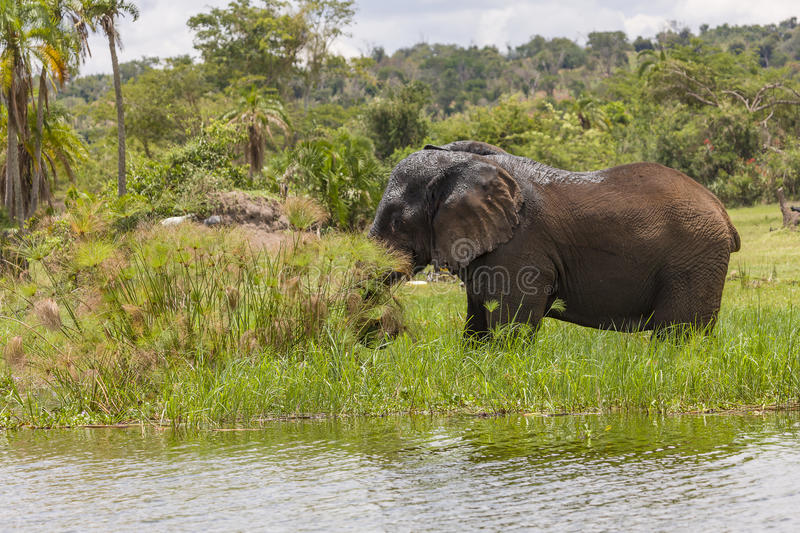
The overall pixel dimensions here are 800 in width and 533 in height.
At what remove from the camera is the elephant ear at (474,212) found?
8.28 meters

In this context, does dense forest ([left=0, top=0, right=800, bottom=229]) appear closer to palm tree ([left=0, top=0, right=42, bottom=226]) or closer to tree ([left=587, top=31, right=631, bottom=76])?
palm tree ([left=0, top=0, right=42, bottom=226])

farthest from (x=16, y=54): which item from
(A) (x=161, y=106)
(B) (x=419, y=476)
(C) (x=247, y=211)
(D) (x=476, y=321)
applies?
(B) (x=419, y=476)

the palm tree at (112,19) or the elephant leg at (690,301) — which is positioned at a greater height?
the palm tree at (112,19)

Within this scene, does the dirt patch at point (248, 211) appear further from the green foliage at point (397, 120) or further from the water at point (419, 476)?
the water at point (419, 476)

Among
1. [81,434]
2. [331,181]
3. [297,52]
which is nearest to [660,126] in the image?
[331,181]

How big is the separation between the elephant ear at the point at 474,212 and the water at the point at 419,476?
1675 mm

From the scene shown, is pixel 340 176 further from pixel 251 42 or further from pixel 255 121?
pixel 251 42

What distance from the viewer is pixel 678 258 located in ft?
27.6

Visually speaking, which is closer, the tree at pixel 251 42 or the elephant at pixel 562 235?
the elephant at pixel 562 235

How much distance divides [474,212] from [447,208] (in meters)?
0.28

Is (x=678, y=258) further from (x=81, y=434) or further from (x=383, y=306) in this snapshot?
(x=81, y=434)

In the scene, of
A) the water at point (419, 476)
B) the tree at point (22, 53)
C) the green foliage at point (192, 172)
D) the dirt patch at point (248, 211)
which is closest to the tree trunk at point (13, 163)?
the tree at point (22, 53)

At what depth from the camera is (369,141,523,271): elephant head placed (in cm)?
830

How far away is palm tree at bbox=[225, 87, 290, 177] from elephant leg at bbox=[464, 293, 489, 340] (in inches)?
1159
